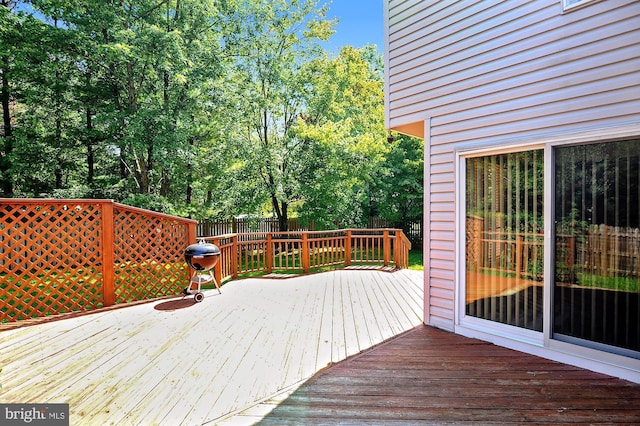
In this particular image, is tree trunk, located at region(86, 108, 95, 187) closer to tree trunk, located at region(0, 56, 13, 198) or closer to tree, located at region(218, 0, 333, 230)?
tree trunk, located at region(0, 56, 13, 198)

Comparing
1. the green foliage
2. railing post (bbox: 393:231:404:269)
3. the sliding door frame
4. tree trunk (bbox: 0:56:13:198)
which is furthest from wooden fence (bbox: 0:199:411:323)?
tree trunk (bbox: 0:56:13:198)

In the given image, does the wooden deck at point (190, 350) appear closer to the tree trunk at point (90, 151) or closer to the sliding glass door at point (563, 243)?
the sliding glass door at point (563, 243)

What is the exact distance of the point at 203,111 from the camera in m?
9.12

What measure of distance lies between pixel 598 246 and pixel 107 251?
18.3 ft

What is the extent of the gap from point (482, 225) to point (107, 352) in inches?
155

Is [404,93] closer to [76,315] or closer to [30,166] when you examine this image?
[76,315]

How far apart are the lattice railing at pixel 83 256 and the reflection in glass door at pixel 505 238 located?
4.33 m

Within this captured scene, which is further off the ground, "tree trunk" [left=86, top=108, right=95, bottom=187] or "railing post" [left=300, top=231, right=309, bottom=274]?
"tree trunk" [left=86, top=108, right=95, bottom=187]

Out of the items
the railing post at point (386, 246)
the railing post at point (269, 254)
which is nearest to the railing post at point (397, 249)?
the railing post at point (386, 246)

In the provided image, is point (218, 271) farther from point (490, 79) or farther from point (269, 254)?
point (490, 79)

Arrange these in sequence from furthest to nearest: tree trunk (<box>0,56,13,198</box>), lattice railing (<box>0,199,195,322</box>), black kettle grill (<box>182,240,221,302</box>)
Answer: tree trunk (<box>0,56,13,198</box>)
black kettle grill (<box>182,240,221,302</box>)
lattice railing (<box>0,199,195,322</box>)

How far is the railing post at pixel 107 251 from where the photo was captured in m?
Answer: 4.52

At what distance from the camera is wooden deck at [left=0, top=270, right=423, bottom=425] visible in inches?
90.4

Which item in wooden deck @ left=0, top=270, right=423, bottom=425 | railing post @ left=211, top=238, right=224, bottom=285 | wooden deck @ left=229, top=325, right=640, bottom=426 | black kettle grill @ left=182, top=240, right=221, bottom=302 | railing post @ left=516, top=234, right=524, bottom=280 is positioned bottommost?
wooden deck @ left=0, top=270, right=423, bottom=425
